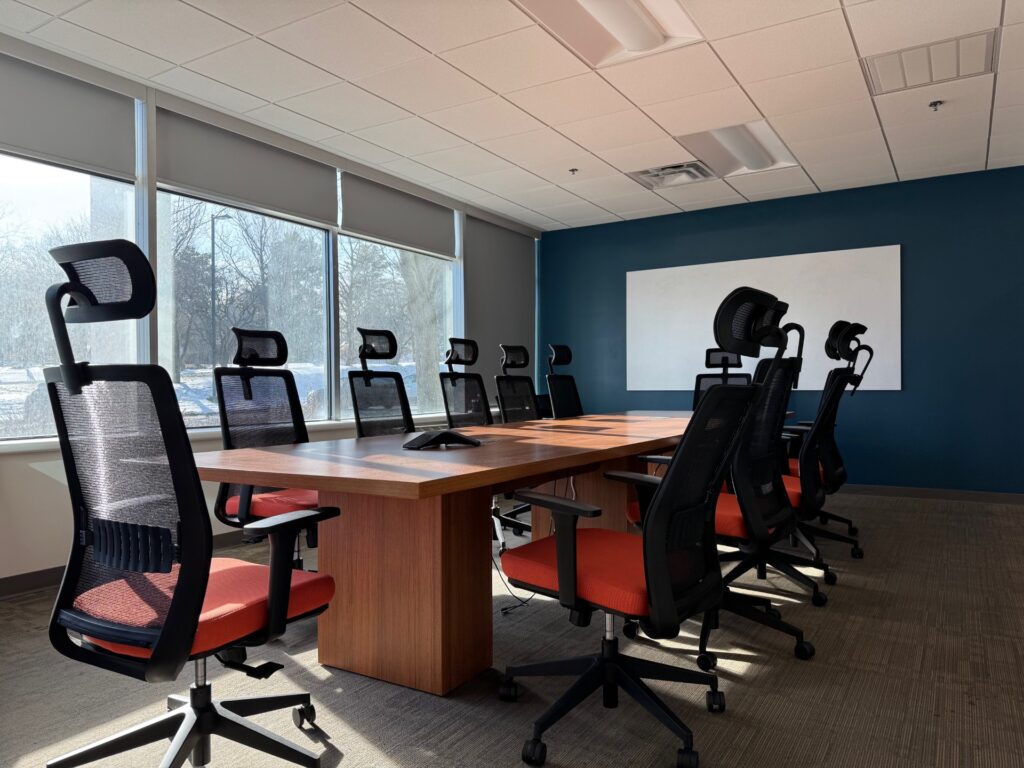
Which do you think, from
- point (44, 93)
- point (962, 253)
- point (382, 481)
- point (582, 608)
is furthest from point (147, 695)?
point (962, 253)

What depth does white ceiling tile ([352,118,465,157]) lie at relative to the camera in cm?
510

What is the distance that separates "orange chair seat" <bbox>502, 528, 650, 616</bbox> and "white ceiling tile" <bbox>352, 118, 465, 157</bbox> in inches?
146

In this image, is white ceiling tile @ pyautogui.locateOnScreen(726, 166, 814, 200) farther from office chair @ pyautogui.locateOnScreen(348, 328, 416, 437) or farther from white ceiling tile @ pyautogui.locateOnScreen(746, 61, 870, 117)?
office chair @ pyautogui.locateOnScreen(348, 328, 416, 437)

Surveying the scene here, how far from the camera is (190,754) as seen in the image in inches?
70.9

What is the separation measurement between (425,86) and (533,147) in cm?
138

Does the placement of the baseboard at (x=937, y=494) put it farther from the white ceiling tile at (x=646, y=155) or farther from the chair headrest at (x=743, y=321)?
the chair headrest at (x=743, y=321)

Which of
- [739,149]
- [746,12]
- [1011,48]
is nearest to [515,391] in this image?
[739,149]

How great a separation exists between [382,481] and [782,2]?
3.12m

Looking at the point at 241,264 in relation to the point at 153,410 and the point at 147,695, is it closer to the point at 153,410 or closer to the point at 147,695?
the point at 147,695

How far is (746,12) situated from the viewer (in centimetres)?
351

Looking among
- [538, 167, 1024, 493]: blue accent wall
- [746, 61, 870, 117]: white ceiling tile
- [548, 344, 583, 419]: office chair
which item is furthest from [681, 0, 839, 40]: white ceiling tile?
[538, 167, 1024, 493]: blue accent wall

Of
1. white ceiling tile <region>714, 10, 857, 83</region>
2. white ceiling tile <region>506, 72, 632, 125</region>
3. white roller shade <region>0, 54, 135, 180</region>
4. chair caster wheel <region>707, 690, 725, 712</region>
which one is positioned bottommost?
chair caster wheel <region>707, 690, 725, 712</region>

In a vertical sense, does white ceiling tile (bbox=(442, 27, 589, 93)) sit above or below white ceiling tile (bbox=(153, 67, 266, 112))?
below

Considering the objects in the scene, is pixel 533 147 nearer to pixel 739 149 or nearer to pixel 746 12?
pixel 739 149
